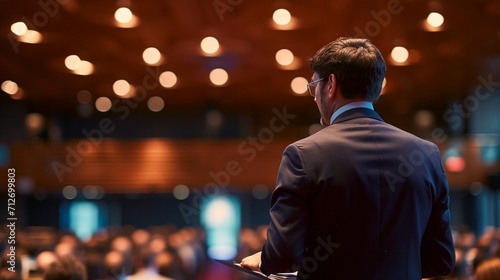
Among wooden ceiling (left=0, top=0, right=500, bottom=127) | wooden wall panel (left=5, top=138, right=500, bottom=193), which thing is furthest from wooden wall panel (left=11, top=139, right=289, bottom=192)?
wooden ceiling (left=0, top=0, right=500, bottom=127)

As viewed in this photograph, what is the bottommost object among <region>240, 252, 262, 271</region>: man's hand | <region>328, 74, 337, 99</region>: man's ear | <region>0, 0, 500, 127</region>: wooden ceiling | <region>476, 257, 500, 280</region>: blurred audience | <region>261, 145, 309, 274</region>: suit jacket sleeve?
<region>476, 257, 500, 280</region>: blurred audience

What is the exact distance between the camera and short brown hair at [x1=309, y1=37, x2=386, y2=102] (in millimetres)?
2043

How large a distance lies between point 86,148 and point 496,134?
35.3 ft

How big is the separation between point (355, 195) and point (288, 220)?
8.2 inches

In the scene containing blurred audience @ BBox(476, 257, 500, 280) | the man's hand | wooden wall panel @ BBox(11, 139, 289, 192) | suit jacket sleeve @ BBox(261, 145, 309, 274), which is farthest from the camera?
Answer: wooden wall panel @ BBox(11, 139, 289, 192)

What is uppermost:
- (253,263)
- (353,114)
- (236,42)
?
(236,42)

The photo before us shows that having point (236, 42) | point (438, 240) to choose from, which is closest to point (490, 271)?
point (438, 240)

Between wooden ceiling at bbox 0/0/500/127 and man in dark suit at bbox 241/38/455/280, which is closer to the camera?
man in dark suit at bbox 241/38/455/280

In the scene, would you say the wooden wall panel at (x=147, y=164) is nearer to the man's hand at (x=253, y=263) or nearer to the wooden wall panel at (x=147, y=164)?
the wooden wall panel at (x=147, y=164)

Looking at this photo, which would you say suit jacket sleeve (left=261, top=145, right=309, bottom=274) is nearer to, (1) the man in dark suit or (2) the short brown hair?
(1) the man in dark suit

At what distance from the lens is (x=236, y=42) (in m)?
12.7

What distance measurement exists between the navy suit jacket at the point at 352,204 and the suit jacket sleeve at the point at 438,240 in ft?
0.13

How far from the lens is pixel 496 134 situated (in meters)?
19.2

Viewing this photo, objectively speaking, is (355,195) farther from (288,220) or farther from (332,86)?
(332,86)
